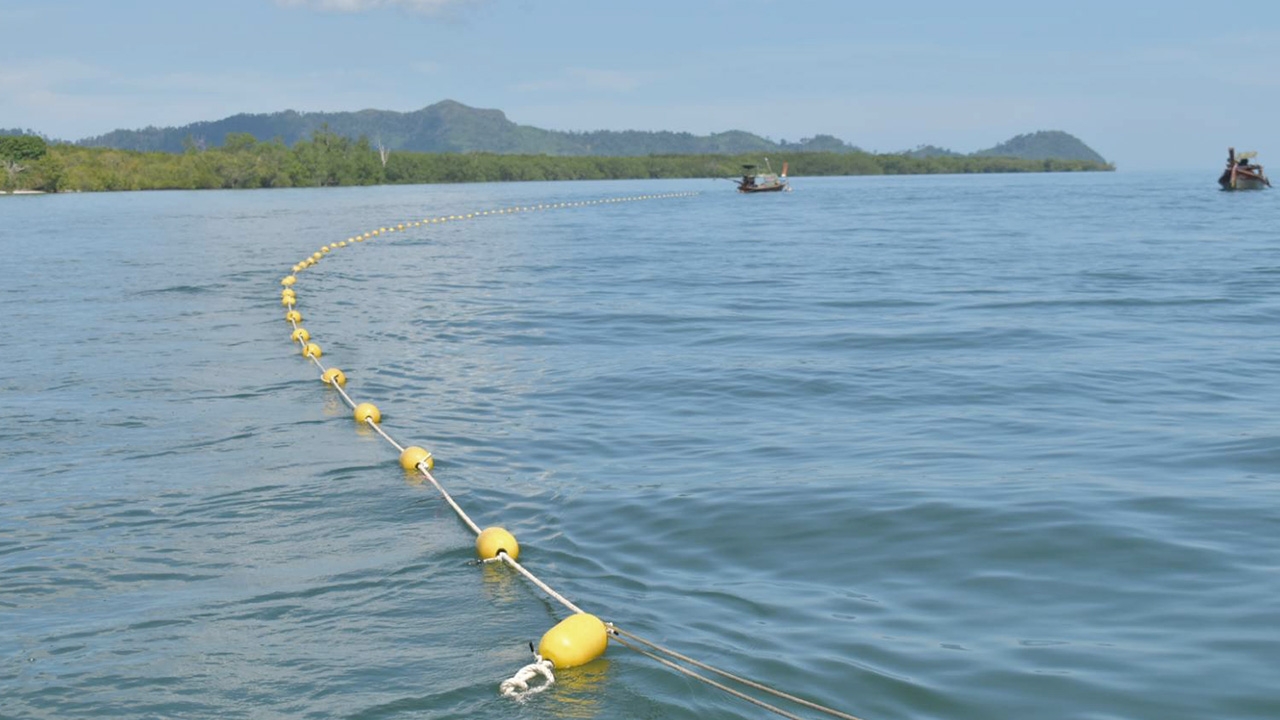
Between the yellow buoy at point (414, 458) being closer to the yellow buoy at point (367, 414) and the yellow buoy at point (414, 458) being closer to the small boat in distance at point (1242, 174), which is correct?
the yellow buoy at point (367, 414)

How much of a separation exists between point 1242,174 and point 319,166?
86226 mm

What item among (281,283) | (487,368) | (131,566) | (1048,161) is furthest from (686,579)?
(1048,161)

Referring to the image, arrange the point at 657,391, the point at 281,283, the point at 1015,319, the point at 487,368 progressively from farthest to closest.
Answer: the point at 281,283 < the point at 1015,319 < the point at 487,368 < the point at 657,391

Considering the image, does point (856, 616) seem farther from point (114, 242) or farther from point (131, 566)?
point (114, 242)

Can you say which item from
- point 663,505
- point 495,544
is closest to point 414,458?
point 663,505

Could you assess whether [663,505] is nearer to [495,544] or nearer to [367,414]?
[495,544]

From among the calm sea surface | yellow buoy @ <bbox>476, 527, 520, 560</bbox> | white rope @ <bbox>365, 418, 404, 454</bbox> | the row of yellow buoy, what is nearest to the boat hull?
the calm sea surface

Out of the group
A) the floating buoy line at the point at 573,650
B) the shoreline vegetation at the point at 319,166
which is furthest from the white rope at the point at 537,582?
the shoreline vegetation at the point at 319,166

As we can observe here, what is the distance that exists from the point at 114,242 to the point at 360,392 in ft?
93.9

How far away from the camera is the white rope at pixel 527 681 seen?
5.78m

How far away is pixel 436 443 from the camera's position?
37.6 feet

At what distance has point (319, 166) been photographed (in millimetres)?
123312

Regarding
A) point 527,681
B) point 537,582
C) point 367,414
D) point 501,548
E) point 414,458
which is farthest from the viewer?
point 367,414

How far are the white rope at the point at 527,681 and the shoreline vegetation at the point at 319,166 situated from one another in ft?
349
